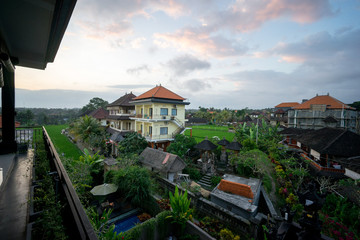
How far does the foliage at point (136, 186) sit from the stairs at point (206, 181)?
6210 millimetres

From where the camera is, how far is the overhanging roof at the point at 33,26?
187 cm

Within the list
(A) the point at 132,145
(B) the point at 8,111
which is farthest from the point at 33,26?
(A) the point at 132,145

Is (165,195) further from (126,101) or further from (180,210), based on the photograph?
(126,101)

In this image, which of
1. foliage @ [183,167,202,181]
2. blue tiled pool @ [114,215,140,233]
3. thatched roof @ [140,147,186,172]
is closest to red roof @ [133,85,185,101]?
thatched roof @ [140,147,186,172]

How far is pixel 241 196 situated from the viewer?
961 cm

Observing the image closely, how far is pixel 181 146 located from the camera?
659 inches

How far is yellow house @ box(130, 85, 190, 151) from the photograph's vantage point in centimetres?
1917

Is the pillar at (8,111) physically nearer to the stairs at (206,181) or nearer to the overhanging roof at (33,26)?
the overhanging roof at (33,26)

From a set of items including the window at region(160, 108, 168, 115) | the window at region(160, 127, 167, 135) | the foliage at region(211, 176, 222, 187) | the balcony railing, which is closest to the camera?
the foliage at region(211, 176, 222, 187)

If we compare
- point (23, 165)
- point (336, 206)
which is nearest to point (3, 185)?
point (23, 165)

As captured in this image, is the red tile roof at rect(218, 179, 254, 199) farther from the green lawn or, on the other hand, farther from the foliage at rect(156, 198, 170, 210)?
the green lawn

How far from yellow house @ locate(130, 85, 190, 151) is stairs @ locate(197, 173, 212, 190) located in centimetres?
A: 730

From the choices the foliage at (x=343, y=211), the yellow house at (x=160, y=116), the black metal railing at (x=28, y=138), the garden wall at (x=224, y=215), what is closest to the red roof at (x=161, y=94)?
the yellow house at (x=160, y=116)

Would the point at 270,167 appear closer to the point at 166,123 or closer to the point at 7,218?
the point at 166,123
